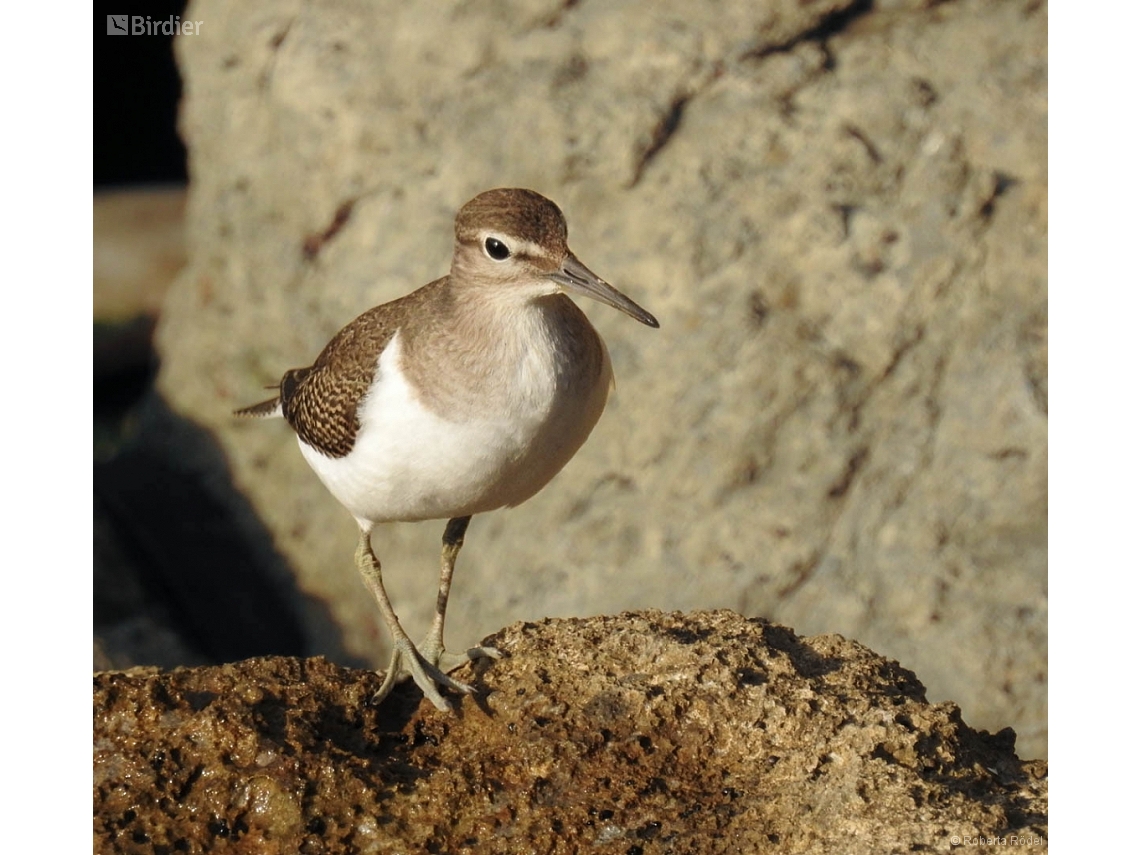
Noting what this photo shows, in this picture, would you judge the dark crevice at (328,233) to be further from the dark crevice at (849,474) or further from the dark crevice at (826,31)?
the dark crevice at (849,474)

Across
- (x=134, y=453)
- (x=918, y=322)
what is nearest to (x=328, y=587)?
(x=134, y=453)

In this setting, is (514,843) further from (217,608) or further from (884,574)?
(217,608)

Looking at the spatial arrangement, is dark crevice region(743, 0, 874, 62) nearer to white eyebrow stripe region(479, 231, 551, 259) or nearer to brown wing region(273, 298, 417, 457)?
brown wing region(273, 298, 417, 457)

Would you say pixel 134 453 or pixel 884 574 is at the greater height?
pixel 134 453
